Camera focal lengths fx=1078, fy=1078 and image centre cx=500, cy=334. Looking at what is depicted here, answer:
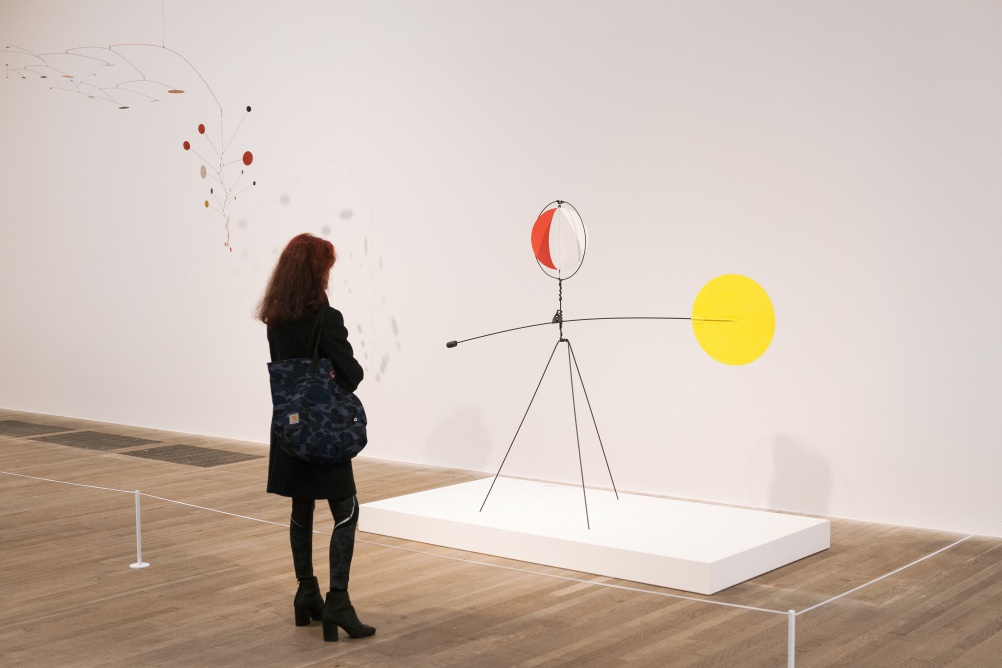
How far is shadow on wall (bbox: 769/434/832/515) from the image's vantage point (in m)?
5.09

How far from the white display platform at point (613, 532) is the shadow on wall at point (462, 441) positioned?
1.14 m

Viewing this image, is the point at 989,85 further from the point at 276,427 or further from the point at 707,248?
the point at 276,427

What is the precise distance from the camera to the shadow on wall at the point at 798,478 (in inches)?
200

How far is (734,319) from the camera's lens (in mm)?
4484

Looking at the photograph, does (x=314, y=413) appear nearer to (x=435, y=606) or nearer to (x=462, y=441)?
(x=435, y=606)

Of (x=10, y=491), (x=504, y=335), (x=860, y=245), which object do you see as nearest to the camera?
(x=860, y=245)

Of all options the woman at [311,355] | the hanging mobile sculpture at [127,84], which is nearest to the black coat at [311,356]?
the woman at [311,355]

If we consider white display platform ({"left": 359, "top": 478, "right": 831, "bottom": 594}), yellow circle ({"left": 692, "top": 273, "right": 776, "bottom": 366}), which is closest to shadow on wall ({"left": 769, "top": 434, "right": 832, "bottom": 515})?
white display platform ({"left": 359, "top": 478, "right": 831, "bottom": 594})

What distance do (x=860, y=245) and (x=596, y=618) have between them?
2.33m

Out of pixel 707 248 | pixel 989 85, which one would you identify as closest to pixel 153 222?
pixel 707 248

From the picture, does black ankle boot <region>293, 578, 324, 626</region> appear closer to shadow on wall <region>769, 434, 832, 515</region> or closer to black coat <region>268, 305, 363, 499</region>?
black coat <region>268, 305, 363, 499</region>

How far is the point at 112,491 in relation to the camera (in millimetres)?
5742

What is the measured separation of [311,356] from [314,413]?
0.18 metres

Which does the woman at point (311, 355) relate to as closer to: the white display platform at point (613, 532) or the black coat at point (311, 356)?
the black coat at point (311, 356)
